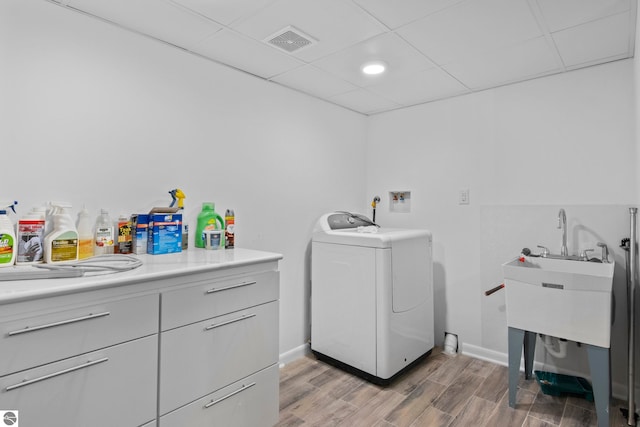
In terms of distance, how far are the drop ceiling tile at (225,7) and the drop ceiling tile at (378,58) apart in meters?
0.60

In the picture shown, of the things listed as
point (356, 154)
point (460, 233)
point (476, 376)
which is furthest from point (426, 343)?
point (356, 154)

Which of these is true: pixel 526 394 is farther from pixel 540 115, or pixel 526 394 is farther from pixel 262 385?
pixel 540 115

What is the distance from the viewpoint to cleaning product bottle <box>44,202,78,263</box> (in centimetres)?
140

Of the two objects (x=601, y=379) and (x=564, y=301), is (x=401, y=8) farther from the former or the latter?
(x=601, y=379)

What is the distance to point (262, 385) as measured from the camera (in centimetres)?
166

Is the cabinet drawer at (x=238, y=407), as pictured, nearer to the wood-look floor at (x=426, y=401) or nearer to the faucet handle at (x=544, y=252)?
the wood-look floor at (x=426, y=401)

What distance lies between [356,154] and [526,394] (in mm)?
Result: 2218

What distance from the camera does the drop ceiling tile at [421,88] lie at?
91.7 inches

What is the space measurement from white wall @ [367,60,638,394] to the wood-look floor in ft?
1.17

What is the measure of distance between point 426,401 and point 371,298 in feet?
2.24

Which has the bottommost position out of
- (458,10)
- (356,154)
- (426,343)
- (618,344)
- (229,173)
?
(426,343)

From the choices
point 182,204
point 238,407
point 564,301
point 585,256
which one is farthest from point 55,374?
point 585,256

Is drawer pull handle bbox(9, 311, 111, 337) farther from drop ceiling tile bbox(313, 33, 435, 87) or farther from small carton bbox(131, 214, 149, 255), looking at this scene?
drop ceiling tile bbox(313, 33, 435, 87)

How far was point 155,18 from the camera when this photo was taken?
5.39ft
